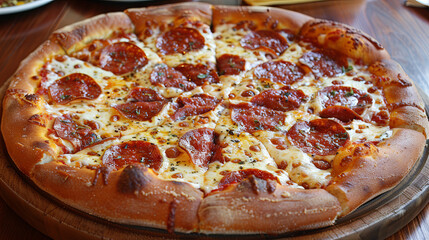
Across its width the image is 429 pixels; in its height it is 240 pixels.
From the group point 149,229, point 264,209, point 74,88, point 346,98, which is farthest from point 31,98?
point 346,98

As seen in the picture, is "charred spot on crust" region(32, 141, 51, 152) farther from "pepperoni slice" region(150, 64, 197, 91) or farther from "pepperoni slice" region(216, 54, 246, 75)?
"pepperoni slice" region(216, 54, 246, 75)

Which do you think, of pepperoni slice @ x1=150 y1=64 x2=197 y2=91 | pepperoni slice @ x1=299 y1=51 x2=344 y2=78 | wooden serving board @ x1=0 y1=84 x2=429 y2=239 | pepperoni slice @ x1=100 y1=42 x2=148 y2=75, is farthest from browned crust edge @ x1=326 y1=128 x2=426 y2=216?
pepperoni slice @ x1=100 y1=42 x2=148 y2=75

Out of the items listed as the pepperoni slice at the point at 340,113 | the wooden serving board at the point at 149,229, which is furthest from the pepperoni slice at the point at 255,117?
the wooden serving board at the point at 149,229

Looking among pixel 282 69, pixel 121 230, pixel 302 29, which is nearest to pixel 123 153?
pixel 121 230

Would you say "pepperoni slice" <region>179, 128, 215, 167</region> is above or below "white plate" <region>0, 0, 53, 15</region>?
above

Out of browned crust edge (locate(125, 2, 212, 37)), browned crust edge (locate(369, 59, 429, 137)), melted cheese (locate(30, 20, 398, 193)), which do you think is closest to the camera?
melted cheese (locate(30, 20, 398, 193))

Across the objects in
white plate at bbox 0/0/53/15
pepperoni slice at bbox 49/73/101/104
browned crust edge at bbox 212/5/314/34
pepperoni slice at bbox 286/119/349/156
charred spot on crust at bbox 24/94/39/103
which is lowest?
white plate at bbox 0/0/53/15

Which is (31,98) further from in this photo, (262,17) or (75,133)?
(262,17)
